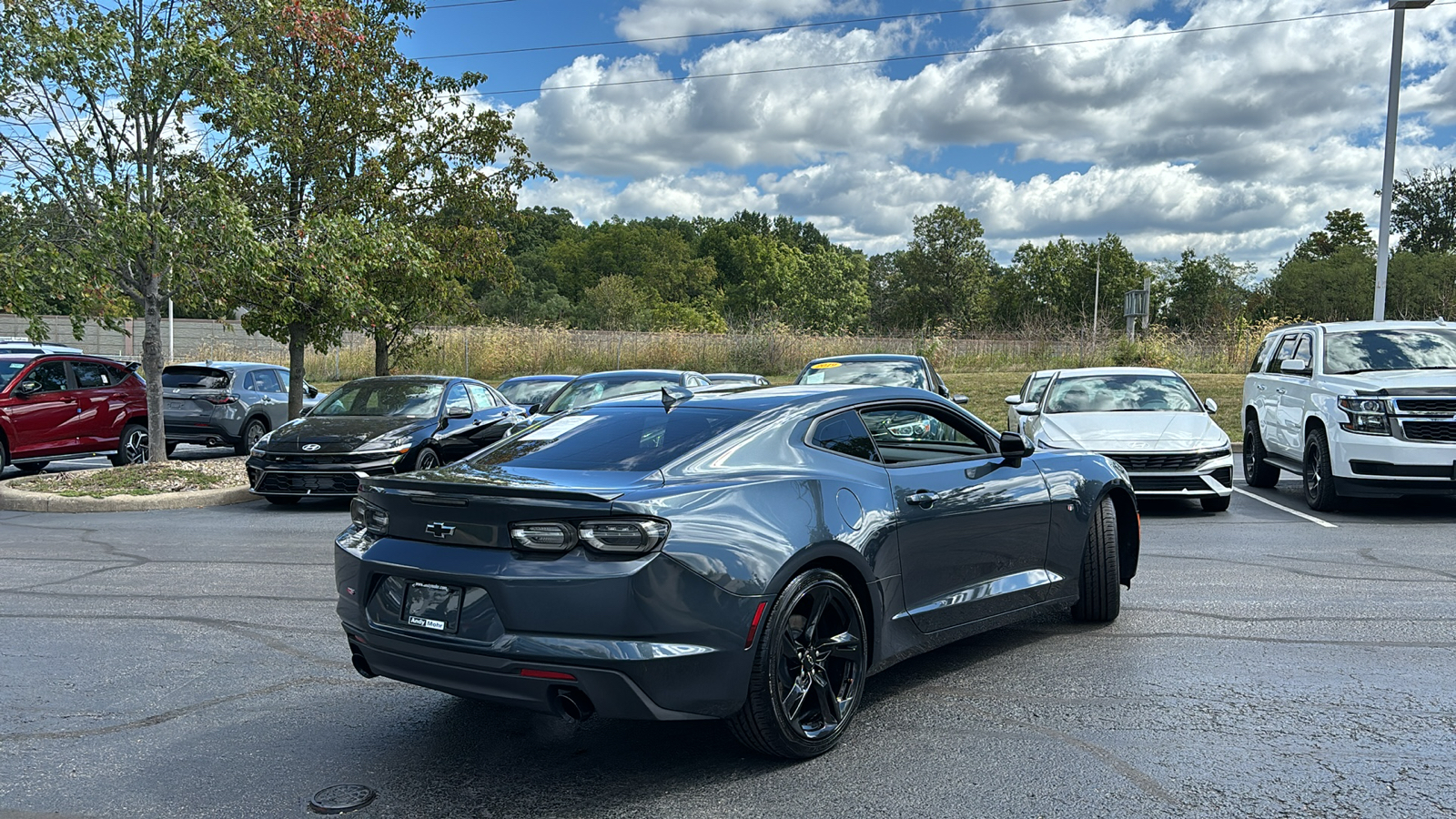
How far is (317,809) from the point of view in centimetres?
392

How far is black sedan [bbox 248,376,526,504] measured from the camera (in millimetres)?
12234

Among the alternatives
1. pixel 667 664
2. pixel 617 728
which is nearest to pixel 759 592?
pixel 667 664

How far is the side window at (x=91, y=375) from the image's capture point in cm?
1591

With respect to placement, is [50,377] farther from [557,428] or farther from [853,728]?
[853,728]

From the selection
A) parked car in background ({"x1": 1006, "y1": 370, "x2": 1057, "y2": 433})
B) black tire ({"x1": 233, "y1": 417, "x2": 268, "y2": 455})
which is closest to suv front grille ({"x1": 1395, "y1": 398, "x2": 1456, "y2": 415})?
parked car in background ({"x1": 1006, "y1": 370, "x2": 1057, "y2": 433})

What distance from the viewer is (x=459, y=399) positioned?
14227 mm

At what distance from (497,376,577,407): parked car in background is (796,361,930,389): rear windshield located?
5764 millimetres

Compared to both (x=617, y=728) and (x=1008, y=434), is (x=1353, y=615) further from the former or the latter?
(x=617, y=728)

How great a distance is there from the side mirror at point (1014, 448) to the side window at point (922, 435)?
0.12 metres

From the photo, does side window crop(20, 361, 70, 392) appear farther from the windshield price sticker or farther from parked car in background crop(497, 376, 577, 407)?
the windshield price sticker

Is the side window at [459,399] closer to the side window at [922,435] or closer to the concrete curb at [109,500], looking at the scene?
the concrete curb at [109,500]

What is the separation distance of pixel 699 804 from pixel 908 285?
92.7 metres

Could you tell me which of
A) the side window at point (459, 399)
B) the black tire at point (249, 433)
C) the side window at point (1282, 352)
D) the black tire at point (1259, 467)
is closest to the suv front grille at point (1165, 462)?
the side window at point (1282, 352)

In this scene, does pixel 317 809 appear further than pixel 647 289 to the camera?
No
